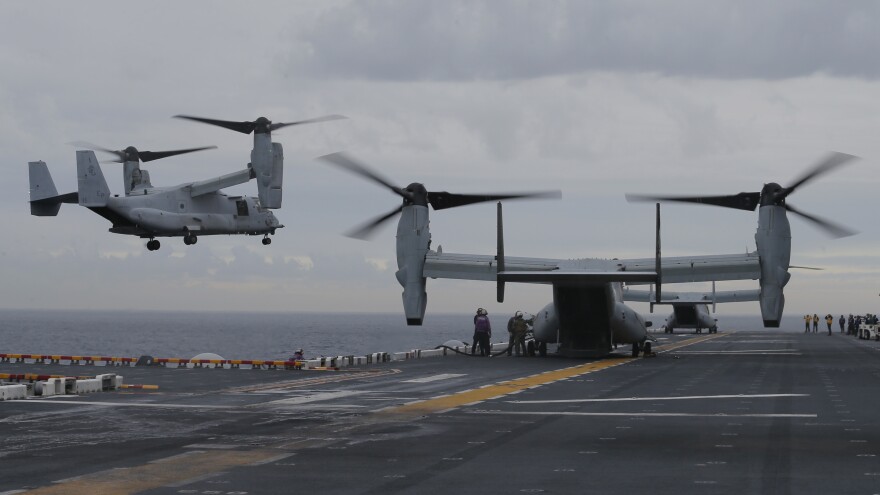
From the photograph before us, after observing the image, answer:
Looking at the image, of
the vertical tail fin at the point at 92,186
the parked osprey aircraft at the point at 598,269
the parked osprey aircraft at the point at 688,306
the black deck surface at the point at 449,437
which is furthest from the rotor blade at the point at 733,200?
the parked osprey aircraft at the point at 688,306

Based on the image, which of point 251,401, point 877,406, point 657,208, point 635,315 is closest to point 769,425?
point 877,406

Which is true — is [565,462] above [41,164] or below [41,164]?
below

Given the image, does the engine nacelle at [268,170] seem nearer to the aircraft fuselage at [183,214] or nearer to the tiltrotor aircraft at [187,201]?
the tiltrotor aircraft at [187,201]

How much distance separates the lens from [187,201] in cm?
6850

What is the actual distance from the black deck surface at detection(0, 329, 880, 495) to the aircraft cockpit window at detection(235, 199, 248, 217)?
134 feet

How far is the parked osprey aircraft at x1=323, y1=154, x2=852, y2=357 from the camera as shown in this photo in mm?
43719

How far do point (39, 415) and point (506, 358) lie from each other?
2668 cm

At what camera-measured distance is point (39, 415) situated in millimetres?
20172

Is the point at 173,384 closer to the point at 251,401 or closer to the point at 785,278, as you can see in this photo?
the point at 251,401

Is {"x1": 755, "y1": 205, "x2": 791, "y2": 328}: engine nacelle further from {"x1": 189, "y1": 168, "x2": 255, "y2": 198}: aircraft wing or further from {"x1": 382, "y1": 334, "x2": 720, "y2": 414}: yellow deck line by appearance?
{"x1": 189, "y1": 168, "x2": 255, "y2": 198}: aircraft wing

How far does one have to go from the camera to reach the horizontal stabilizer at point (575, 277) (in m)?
37.2

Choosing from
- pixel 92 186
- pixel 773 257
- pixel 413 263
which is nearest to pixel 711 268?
pixel 773 257

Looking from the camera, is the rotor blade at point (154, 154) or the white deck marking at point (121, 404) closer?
the white deck marking at point (121, 404)

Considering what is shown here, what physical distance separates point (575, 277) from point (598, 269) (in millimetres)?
5825
